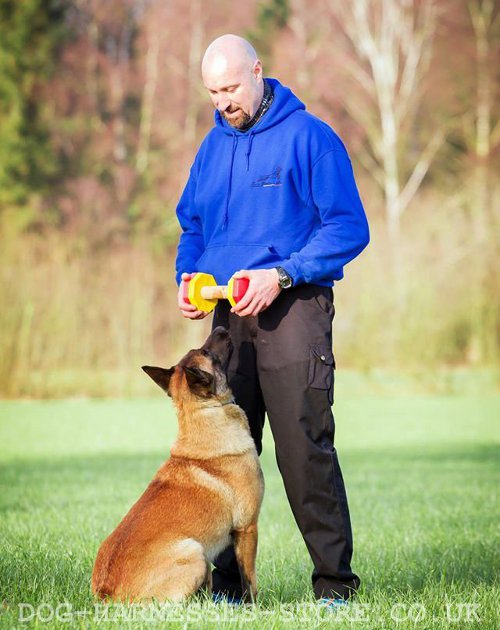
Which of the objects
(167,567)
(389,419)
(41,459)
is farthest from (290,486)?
(389,419)

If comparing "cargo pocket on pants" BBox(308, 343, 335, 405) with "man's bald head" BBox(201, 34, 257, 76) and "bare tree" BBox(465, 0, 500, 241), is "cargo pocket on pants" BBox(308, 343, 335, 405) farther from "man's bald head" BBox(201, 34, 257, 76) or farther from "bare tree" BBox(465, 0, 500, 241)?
"bare tree" BBox(465, 0, 500, 241)

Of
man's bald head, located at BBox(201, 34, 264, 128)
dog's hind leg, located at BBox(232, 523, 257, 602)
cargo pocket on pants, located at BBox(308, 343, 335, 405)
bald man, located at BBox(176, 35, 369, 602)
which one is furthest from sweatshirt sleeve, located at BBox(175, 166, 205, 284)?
dog's hind leg, located at BBox(232, 523, 257, 602)

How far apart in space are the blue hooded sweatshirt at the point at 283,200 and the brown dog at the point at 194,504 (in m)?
0.44

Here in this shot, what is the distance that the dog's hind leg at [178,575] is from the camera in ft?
12.9

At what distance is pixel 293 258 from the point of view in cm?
415

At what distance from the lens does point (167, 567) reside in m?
3.95

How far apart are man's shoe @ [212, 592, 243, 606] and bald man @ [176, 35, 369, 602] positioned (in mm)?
365

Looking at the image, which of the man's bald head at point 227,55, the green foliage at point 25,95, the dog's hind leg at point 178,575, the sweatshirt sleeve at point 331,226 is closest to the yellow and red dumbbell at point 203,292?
the sweatshirt sleeve at point 331,226

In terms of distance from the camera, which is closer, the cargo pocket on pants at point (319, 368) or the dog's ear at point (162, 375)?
the cargo pocket on pants at point (319, 368)

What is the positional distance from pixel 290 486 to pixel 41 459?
26.8 feet

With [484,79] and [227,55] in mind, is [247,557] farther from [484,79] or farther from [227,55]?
[484,79]

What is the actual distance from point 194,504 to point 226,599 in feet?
1.48

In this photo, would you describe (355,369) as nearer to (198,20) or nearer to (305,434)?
(198,20)

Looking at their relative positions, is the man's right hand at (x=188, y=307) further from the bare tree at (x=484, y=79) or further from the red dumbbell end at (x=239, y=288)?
the bare tree at (x=484, y=79)
